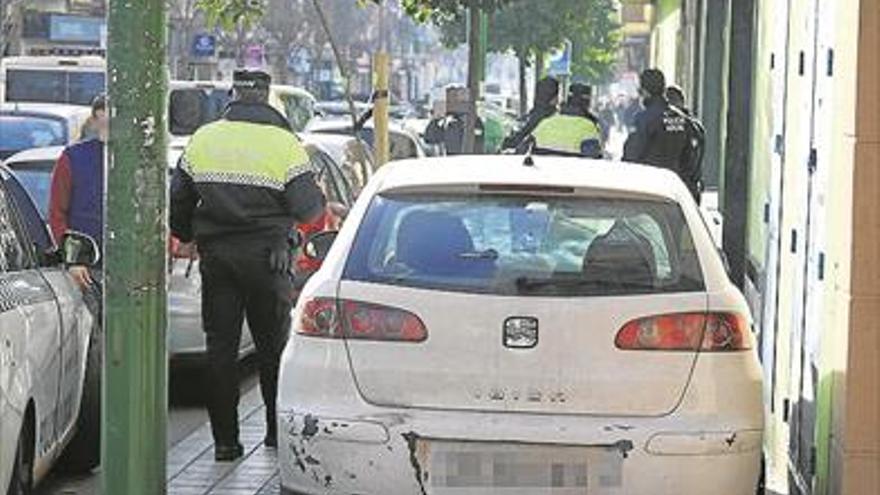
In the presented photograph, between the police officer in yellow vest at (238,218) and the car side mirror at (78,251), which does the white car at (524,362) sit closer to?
the police officer in yellow vest at (238,218)

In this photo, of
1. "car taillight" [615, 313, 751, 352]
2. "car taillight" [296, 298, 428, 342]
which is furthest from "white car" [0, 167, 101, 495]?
"car taillight" [615, 313, 751, 352]

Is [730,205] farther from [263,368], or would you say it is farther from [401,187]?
[401,187]

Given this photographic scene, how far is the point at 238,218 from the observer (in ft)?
27.2

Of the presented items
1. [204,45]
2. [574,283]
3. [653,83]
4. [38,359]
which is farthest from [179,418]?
[204,45]

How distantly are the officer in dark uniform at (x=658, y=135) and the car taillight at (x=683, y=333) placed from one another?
757cm

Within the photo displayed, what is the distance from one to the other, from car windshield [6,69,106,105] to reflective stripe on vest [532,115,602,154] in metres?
16.1

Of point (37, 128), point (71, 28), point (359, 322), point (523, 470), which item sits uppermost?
point (71, 28)

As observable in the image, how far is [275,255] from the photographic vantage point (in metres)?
8.42

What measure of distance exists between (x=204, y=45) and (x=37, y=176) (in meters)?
29.4

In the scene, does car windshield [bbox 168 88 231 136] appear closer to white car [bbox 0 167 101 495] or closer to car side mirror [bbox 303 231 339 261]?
white car [bbox 0 167 101 495]

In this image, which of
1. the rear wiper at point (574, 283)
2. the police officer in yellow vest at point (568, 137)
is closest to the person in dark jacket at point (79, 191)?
the rear wiper at point (574, 283)

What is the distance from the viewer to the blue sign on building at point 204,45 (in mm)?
40647

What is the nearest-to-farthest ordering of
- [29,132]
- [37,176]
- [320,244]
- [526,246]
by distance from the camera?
[526,246] < [320,244] < [37,176] < [29,132]

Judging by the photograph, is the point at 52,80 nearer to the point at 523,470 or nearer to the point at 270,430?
the point at 270,430
